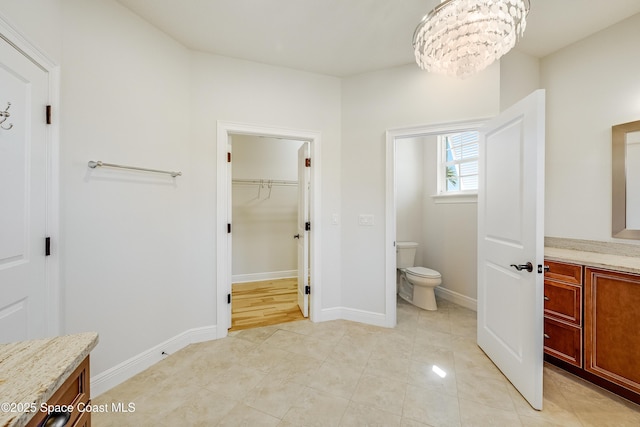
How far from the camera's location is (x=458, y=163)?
10.9 ft

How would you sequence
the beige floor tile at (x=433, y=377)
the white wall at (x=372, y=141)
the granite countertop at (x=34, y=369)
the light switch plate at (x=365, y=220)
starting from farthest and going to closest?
the light switch plate at (x=365, y=220), the white wall at (x=372, y=141), the beige floor tile at (x=433, y=377), the granite countertop at (x=34, y=369)

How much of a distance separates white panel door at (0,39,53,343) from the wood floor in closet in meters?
1.59

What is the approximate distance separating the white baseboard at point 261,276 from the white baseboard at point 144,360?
1760mm

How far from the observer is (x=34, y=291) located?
1.32 metres

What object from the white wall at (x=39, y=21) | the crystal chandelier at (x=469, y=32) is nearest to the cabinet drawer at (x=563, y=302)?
the crystal chandelier at (x=469, y=32)

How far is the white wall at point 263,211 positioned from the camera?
412 cm

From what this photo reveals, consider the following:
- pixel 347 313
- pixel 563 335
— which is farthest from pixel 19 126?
pixel 563 335

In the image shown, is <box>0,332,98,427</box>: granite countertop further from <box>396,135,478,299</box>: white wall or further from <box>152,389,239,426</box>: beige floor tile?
<box>396,135,478,299</box>: white wall

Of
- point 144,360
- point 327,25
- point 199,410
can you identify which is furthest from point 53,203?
point 327,25

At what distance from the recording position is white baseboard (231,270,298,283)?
13.6 feet

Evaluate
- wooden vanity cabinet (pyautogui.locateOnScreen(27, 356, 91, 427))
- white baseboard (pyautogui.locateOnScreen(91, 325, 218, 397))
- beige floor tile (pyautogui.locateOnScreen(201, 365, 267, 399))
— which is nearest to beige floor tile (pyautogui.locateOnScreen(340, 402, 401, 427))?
beige floor tile (pyautogui.locateOnScreen(201, 365, 267, 399))

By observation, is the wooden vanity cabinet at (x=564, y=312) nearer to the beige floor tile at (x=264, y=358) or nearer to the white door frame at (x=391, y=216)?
the white door frame at (x=391, y=216)

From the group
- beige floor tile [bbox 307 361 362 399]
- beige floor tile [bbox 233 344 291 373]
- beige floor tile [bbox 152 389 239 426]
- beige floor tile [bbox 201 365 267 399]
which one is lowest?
beige floor tile [bbox 152 389 239 426]

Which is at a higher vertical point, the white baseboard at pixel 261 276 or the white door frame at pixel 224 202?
A: the white door frame at pixel 224 202
